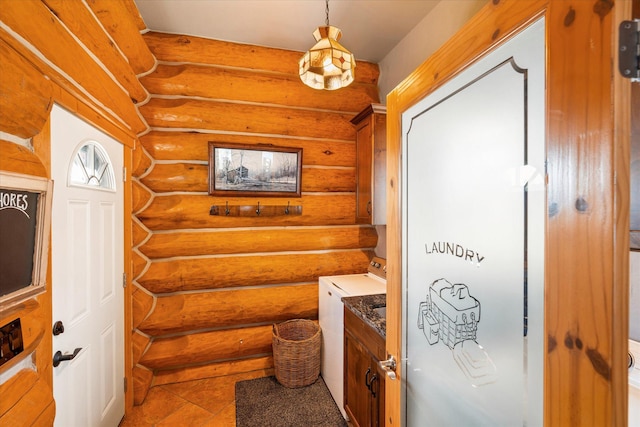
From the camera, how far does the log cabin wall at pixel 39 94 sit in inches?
38.2

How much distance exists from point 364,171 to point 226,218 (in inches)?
55.9

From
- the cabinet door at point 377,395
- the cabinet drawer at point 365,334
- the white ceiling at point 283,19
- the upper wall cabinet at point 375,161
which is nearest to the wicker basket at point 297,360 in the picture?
the cabinet drawer at point 365,334

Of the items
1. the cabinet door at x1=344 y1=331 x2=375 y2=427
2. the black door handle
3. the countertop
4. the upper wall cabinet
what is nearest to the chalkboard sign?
the black door handle

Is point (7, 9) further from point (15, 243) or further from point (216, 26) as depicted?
point (216, 26)

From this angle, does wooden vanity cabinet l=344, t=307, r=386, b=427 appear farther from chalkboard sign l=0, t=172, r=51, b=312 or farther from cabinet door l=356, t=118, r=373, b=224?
chalkboard sign l=0, t=172, r=51, b=312

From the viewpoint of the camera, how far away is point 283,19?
226 cm

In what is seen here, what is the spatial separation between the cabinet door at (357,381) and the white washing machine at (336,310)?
0.32ft

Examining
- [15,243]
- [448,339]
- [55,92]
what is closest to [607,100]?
[448,339]

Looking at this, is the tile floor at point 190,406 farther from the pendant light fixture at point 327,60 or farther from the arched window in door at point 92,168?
the pendant light fixture at point 327,60

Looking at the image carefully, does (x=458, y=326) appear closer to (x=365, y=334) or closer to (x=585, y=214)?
(x=585, y=214)

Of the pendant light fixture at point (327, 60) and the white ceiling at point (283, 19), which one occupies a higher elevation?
the white ceiling at point (283, 19)

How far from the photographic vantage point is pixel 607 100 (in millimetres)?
484

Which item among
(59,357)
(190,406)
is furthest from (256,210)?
(190,406)

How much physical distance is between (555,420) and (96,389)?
2.35m
